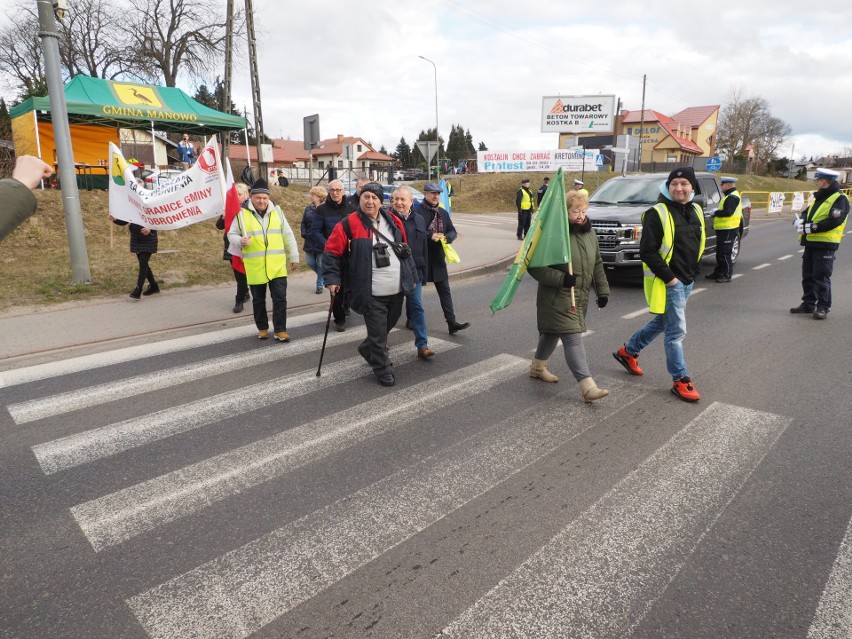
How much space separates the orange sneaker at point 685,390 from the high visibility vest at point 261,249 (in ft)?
14.4

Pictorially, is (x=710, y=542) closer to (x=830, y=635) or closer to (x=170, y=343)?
(x=830, y=635)

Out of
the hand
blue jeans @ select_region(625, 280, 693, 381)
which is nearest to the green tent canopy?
the hand

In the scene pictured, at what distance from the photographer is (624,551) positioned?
9.24 ft

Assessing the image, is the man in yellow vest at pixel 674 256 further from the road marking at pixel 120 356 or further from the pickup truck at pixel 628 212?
the pickup truck at pixel 628 212

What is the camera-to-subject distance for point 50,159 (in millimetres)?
18062

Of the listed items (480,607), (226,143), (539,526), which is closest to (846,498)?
(539,526)

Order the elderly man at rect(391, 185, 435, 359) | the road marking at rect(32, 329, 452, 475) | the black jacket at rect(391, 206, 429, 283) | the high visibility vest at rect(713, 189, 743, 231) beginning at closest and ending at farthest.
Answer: the road marking at rect(32, 329, 452, 475) < the elderly man at rect(391, 185, 435, 359) < the black jacket at rect(391, 206, 429, 283) < the high visibility vest at rect(713, 189, 743, 231)

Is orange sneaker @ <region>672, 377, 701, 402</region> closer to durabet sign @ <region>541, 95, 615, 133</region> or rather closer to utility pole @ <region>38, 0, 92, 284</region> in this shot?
utility pole @ <region>38, 0, 92, 284</region>

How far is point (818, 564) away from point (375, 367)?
11.9ft

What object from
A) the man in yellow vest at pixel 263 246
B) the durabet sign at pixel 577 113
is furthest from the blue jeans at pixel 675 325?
the durabet sign at pixel 577 113

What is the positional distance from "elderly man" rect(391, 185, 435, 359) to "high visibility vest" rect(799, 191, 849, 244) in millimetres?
5343

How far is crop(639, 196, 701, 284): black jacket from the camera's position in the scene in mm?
4688

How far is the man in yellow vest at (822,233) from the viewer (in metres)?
7.29

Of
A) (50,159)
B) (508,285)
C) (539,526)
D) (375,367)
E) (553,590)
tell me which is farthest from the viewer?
(50,159)
